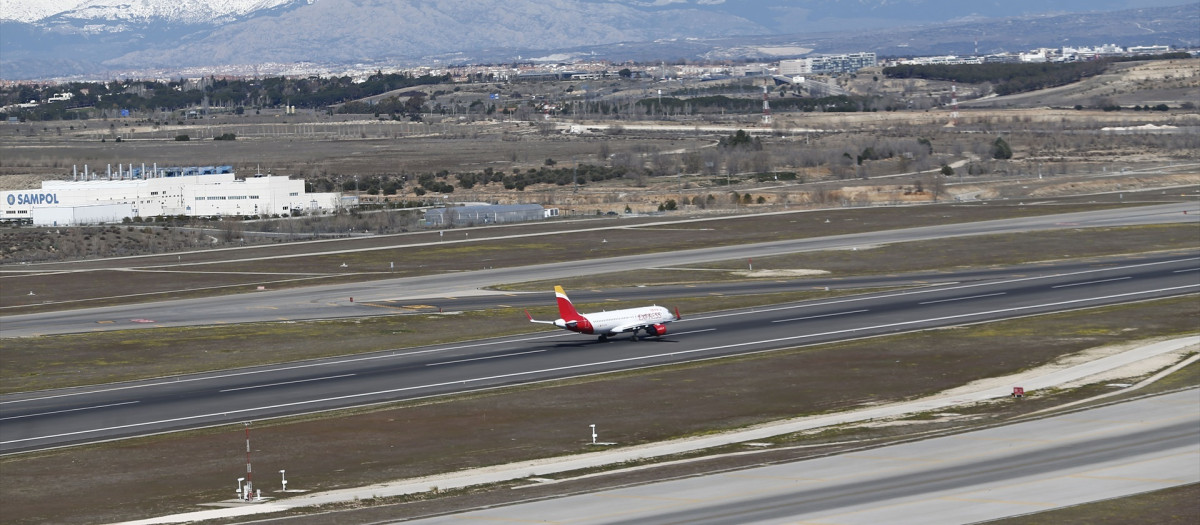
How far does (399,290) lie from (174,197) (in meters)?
78.1

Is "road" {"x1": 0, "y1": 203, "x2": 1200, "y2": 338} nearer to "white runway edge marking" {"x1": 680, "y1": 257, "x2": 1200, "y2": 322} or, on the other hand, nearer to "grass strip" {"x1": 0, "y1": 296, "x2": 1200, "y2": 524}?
"white runway edge marking" {"x1": 680, "y1": 257, "x2": 1200, "y2": 322}

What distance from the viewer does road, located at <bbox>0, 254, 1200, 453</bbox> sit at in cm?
6288

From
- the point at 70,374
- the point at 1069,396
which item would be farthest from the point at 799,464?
the point at 70,374

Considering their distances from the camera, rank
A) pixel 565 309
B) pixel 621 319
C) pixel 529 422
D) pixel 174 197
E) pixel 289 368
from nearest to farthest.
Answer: pixel 529 422 → pixel 289 368 → pixel 565 309 → pixel 621 319 → pixel 174 197

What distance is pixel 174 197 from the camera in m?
171

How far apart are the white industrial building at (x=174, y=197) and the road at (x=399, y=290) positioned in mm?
64642

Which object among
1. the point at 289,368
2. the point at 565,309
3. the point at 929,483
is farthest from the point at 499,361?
the point at 929,483

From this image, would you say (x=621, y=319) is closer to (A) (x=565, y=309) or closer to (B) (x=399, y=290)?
(A) (x=565, y=309)

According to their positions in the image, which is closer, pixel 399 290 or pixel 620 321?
pixel 620 321

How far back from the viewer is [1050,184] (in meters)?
172

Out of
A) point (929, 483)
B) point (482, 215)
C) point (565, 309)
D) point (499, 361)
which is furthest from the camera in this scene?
point (482, 215)

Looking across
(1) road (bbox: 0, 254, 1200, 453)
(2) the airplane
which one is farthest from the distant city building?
(2) the airplane

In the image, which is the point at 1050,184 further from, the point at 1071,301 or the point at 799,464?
the point at 799,464

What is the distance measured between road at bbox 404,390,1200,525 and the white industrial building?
12935cm
